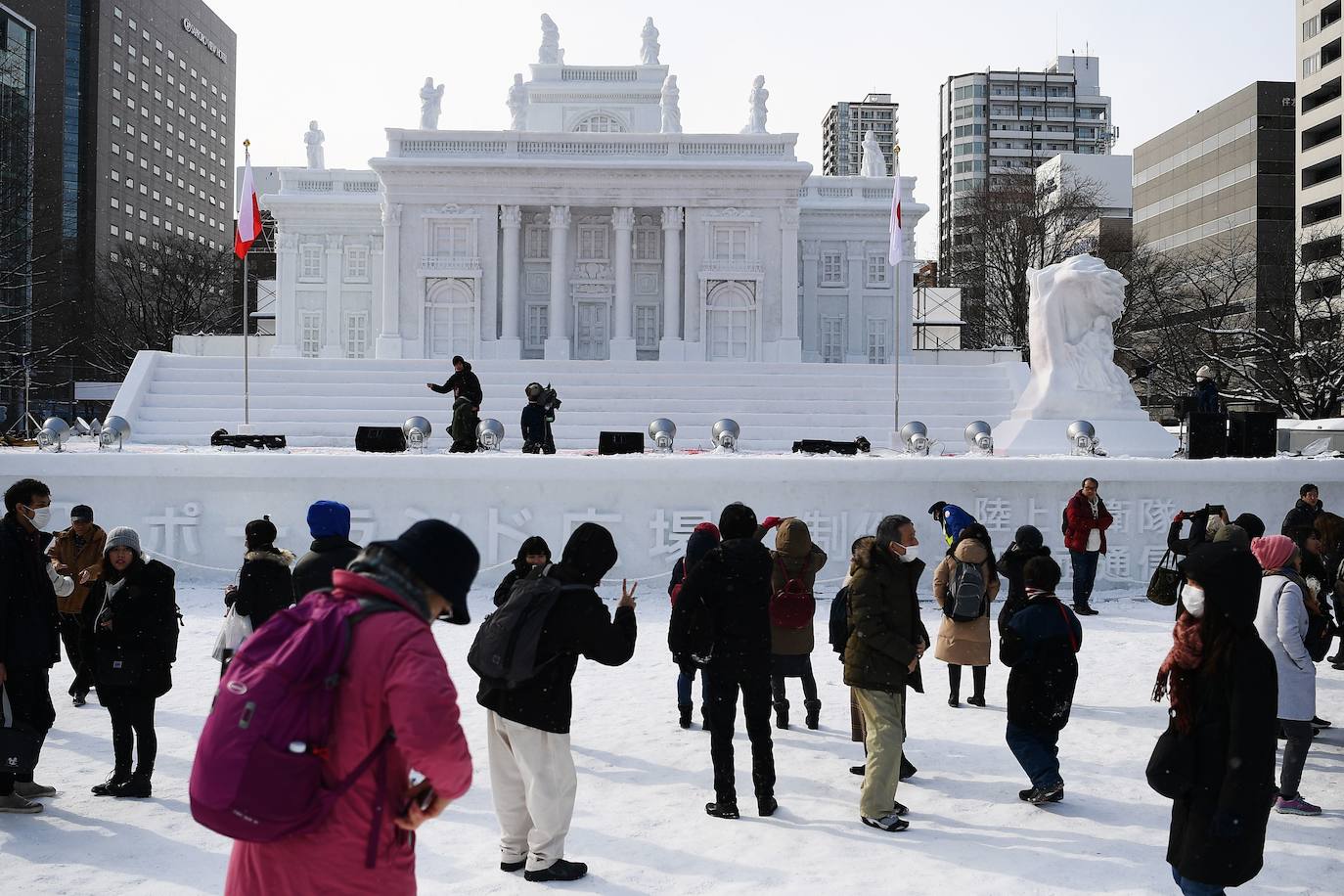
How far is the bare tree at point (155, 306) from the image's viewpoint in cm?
5419

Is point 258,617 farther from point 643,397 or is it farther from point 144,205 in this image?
point 144,205

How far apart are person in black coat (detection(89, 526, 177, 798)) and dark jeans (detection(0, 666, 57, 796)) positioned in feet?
0.94

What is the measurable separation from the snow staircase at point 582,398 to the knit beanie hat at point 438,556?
19022 millimetres

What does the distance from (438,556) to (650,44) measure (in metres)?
46.6

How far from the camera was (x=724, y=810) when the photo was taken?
6211 millimetres

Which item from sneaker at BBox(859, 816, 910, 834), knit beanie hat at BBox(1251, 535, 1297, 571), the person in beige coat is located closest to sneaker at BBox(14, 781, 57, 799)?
sneaker at BBox(859, 816, 910, 834)

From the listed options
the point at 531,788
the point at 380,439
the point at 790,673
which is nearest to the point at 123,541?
the point at 531,788

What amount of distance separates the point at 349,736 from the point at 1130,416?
705 inches

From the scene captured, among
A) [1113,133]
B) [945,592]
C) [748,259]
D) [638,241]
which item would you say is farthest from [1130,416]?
[1113,133]

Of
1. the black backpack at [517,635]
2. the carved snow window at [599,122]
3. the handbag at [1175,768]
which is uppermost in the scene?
the carved snow window at [599,122]

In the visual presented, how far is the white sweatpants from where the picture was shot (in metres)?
5.22

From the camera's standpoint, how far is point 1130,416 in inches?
743

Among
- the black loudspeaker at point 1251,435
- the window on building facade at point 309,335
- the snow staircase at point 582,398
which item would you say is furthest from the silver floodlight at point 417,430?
the window on building facade at point 309,335

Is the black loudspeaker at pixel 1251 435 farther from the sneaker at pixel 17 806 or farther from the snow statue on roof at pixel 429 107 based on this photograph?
the snow statue on roof at pixel 429 107
